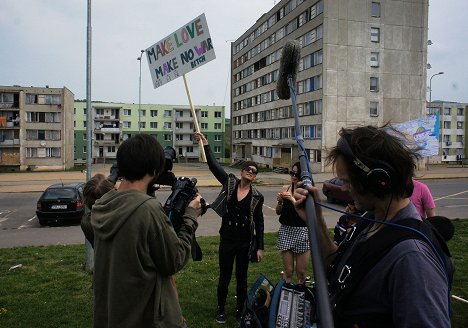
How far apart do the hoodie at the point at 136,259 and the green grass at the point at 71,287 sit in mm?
2893

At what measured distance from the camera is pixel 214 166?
482cm

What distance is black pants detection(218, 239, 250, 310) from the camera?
4938 mm

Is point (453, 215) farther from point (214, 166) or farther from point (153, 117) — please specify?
point (153, 117)

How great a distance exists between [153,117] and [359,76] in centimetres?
5625

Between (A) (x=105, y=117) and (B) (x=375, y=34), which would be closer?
(B) (x=375, y=34)

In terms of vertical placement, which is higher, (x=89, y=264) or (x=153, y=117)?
(x=153, y=117)

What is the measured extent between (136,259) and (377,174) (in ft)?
4.27

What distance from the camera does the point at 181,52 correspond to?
17.7 feet

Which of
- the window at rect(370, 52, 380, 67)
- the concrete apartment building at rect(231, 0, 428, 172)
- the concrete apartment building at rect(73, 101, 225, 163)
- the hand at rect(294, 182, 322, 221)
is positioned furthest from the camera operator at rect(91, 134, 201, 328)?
the concrete apartment building at rect(73, 101, 225, 163)

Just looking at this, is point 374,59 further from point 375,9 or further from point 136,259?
point 136,259

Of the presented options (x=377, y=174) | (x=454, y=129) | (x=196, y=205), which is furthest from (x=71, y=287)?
(x=454, y=129)

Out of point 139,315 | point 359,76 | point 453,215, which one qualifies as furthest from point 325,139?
point 139,315

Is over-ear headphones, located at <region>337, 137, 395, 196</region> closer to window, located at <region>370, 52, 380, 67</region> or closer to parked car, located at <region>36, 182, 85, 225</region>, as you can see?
parked car, located at <region>36, 182, 85, 225</region>

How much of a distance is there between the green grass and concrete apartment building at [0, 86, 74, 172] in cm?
5203
